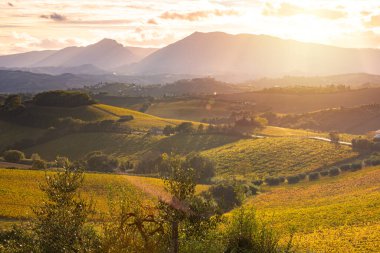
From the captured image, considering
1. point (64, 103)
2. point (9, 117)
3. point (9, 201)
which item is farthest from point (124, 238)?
point (64, 103)

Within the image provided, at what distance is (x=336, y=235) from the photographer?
48.5m

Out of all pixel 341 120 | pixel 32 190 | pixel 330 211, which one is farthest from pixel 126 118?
pixel 330 211

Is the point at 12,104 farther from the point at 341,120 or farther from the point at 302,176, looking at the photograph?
the point at 341,120

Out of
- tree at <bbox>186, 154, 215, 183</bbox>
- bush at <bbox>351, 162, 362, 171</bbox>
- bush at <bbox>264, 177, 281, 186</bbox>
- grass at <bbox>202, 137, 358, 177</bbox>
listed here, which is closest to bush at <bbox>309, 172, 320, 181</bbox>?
grass at <bbox>202, 137, 358, 177</bbox>

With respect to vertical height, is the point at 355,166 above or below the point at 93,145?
above

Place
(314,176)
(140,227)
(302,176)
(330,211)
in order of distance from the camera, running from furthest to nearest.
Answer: (302,176)
(314,176)
(330,211)
(140,227)

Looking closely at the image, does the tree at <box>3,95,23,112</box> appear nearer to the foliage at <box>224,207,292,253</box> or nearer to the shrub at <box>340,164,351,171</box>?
the shrub at <box>340,164,351,171</box>

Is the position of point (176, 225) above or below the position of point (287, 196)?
above

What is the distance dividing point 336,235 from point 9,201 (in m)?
44.4

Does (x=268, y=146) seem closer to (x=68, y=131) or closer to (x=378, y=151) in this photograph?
(x=378, y=151)

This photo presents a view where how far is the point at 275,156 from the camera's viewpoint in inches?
4493

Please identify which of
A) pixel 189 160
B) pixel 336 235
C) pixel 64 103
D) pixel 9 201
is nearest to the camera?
pixel 336 235

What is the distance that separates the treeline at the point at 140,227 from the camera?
825 inches

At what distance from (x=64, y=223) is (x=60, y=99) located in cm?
15979
